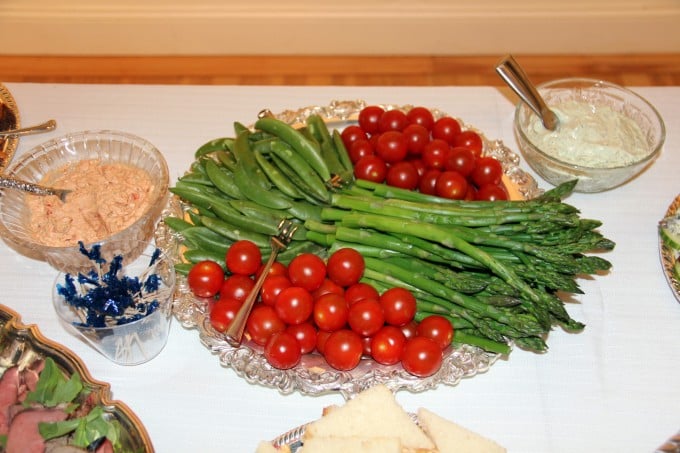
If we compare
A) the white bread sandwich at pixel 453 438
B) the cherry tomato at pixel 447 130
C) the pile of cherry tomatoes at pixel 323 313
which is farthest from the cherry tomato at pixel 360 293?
the cherry tomato at pixel 447 130

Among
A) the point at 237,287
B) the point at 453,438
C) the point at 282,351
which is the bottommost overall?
the point at 453,438

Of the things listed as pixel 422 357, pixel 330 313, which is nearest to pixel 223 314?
pixel 330 313

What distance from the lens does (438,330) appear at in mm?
1714

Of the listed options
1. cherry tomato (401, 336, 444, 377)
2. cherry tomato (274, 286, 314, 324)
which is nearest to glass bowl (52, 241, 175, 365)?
cherry tomato (274, 286, 314, 324)

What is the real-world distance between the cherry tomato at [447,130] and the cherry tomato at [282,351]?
1.00 m

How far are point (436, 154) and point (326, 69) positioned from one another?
1.95 meters

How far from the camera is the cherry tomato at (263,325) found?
5.72ft

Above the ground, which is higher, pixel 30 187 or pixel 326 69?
pixel 326 69

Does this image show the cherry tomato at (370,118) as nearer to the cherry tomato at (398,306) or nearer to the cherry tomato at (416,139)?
the cherry tomato at (416,139)

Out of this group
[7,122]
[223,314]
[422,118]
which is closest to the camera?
[223,314]

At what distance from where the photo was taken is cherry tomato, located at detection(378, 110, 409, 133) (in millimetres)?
2271

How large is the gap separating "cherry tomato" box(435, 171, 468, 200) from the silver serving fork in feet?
1.66

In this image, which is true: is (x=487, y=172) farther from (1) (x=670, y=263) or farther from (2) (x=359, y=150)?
(1) (x=670, y=263)

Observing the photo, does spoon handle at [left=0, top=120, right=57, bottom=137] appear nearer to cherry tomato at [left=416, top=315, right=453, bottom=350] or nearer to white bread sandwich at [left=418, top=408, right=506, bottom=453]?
cherry tomato at [left=416, top=315, right=453, bottom=350]
